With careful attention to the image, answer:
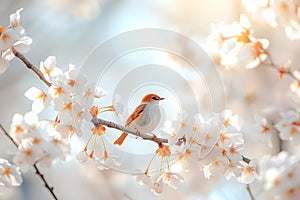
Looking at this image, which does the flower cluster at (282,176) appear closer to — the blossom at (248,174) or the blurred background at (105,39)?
the blossom at (248,174)

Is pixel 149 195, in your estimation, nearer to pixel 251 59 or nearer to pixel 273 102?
pixel 273 102

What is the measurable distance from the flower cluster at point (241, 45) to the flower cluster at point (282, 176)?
0.19m

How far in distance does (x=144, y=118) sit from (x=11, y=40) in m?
0.27

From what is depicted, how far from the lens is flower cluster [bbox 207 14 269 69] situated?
0.69 meters

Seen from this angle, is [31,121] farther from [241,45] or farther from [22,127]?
[241,45]

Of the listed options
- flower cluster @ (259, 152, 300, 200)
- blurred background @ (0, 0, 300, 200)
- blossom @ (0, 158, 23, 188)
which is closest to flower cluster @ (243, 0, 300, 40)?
flower cluster @ (259, 152, 300, 200)

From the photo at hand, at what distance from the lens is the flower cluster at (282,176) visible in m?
0.53

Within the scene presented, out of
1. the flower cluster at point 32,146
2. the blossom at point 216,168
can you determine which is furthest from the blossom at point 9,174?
the blossom at point 216,168

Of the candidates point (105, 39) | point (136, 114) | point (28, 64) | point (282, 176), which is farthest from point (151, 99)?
point (105, 39)

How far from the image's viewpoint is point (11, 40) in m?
0.68

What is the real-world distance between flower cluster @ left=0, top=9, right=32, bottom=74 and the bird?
0.23 metres

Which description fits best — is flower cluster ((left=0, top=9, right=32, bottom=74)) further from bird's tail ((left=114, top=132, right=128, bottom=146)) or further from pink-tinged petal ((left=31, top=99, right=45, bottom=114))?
bird's tail ((left=114, top=132, right=128, bottom=146))

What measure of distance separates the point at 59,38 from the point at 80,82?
1349 mm

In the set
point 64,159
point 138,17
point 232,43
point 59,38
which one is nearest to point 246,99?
point 138,17
